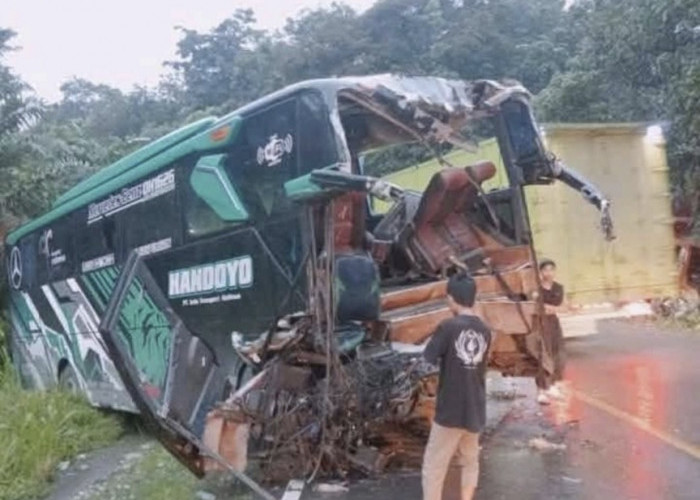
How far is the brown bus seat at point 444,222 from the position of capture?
23.8ft

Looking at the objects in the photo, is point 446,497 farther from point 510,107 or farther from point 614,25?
point 614,25

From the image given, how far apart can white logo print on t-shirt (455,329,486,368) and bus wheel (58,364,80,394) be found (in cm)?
693

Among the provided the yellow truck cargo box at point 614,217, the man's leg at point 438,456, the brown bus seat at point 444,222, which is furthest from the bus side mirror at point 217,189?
the yellow truck cargo box at point 614,217

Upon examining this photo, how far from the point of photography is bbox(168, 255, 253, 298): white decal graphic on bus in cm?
688

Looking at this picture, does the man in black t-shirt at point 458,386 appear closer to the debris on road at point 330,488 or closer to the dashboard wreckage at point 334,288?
the dashboard wreckage at point 334,288

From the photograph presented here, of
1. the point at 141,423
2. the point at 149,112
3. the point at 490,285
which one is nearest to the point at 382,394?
the point at 490,285

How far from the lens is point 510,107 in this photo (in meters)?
7.30

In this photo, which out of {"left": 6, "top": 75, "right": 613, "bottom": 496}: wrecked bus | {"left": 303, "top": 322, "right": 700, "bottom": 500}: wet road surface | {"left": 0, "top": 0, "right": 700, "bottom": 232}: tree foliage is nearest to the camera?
{"left": 303, "top": 322, "right": 700, "bottom": 500}: wet road surface

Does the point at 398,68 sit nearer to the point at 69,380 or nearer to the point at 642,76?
the point at 642,76

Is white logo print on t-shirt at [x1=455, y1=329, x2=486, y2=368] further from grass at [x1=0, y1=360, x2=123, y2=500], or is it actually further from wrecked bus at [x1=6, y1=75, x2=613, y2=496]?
grass at [x1=0, y1=360, x2=123, y2=500]

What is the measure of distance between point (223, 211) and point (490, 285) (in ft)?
7.14

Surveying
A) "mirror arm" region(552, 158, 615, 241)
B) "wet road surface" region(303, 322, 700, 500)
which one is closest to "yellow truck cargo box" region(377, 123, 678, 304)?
"wet road surface" region(303, 322, 700, 500)

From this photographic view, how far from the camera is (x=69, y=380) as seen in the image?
36.7 feet

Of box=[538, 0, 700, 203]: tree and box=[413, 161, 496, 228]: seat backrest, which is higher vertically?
box=[538, 0, 700, 203]: tree
